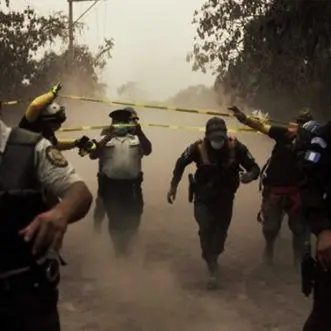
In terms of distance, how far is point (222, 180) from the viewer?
712 cm

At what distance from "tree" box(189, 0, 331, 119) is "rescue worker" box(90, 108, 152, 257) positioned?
1.77 metres

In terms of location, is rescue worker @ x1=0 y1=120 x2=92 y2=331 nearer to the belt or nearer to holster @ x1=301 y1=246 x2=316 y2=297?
the belt

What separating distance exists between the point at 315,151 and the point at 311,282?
67 cm

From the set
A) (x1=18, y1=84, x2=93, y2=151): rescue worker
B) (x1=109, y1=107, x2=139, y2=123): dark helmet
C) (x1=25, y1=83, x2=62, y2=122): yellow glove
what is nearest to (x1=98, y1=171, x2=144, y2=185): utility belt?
(x1=109, y1=107, x2=139, y2=123): dark helmet

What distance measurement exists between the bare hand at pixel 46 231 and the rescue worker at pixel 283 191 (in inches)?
203

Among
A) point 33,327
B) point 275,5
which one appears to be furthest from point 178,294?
point 33,327

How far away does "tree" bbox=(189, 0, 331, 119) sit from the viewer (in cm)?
691

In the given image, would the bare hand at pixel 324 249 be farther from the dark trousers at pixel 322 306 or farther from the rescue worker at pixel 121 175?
the rescue worker at pixel 121 175

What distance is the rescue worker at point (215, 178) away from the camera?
7031mm

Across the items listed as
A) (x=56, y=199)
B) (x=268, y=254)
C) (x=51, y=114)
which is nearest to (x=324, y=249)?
(x=56, y=199)

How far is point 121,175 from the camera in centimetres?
796

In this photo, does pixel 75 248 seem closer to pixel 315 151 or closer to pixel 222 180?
pixel 222 180

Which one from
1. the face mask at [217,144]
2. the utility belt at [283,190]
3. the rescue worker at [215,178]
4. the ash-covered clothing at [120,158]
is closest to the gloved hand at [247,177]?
the rescue worker at [215,178]

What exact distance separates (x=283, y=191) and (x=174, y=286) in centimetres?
167
